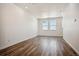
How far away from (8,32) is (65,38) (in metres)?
1.09

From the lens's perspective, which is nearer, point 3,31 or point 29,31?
point 3,31

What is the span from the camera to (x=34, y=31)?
2.09m

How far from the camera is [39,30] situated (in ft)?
6.77

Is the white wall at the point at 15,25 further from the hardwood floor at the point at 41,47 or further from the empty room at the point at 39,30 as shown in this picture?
the hardwood floor at the point at 41,47

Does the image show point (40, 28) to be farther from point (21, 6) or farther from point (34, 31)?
point (21, 6)

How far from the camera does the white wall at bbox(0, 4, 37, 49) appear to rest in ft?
6.24

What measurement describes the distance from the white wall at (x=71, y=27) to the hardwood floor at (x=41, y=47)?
Answer: 0.38 feet

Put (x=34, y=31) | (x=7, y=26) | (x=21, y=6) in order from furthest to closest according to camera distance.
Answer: (x=34, y=31), (x=7, y=26), (x=21, y=6)

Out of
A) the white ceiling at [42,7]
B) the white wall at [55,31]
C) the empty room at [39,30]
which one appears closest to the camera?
the white ceiling at [42,7]

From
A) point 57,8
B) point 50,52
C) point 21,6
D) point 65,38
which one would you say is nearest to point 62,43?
point 65,38

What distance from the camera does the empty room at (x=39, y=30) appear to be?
189 cm

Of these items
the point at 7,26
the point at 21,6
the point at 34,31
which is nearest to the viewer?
the point at 21,6

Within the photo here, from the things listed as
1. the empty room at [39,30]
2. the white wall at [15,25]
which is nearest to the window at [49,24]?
the empty room at [39,30]

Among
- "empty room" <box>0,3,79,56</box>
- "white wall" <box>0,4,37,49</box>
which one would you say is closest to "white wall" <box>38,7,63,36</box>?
"empty room" <box>0,3,79,56</box>
